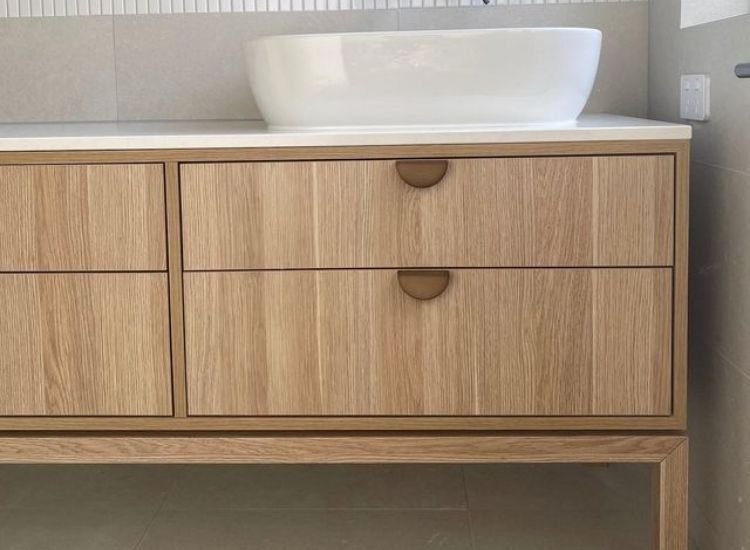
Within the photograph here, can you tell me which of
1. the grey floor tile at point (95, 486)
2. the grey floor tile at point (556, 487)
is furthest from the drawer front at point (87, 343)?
the grey floor tile at point (556, 487)

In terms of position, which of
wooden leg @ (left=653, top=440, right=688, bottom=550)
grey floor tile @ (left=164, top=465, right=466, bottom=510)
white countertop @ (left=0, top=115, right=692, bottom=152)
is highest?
white countertop @ (left=0, top=115, right=692, bottom=152)

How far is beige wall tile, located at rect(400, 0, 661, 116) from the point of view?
2.14 meters

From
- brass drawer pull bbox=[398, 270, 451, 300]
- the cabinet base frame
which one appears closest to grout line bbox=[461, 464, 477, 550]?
the cabinet base frame

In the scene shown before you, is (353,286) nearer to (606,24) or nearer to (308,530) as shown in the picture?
(308,530)

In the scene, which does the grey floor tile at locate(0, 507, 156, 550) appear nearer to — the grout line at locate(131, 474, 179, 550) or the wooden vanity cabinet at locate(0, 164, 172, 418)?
the grout line at locate(131, 474, 179, 550)

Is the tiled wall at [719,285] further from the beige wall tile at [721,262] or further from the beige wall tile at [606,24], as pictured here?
the beige wall tile at [606,24]

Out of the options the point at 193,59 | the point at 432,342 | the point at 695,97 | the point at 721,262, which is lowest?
the point at 432,342

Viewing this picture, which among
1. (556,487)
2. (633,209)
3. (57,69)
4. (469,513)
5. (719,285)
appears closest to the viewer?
(633,209)

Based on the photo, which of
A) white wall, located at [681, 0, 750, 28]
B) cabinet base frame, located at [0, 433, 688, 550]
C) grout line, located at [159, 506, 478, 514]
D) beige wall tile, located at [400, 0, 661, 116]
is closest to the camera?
cabinet base frame, located at [0, 433, 688, 550]

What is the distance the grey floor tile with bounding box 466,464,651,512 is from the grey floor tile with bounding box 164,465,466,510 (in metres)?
0.05

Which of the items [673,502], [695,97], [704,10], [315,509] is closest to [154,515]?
[315,509]

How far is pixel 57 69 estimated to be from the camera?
7.30ft

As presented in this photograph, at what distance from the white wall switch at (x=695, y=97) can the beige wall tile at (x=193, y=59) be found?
0.68 metres

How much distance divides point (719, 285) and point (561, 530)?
554mm
